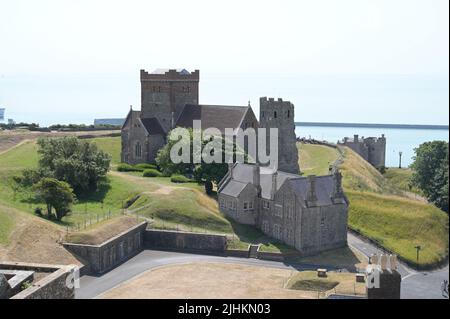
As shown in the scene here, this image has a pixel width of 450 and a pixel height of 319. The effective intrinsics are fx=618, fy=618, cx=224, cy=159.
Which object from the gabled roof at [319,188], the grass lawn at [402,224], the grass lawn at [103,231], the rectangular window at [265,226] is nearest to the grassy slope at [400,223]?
the grass lawn at [402,224]

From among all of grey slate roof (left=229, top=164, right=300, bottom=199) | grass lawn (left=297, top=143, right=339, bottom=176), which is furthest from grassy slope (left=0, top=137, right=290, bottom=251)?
grass lawn (left=297, top=143, right=339, bottom=176)

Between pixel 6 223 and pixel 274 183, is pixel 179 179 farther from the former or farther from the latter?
pixel 6 223

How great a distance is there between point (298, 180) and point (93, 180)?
26.8m

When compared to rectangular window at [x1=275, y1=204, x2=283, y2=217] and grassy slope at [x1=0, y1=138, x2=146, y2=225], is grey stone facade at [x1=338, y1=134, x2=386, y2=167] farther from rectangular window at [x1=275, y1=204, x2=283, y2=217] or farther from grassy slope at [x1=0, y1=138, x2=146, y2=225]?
rectangular window at [x1=275, y1=204, x2=283, y2=217]

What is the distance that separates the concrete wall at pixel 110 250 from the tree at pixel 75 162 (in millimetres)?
14517

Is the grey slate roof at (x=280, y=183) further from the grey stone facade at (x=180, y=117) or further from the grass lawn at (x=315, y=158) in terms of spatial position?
the grass lawn at (x=315, y=158)

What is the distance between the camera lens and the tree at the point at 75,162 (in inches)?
2793

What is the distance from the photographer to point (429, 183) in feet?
273

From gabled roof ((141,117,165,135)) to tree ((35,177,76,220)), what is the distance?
1299 inches

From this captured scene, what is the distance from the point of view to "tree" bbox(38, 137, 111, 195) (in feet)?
233

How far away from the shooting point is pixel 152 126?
308ft

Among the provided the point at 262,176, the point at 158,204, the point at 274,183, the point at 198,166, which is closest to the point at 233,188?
the point at 262,176
